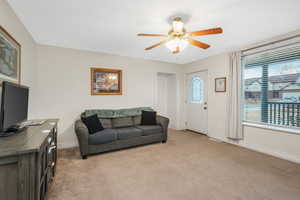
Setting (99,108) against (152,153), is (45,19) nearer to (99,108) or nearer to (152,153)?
(99,108)

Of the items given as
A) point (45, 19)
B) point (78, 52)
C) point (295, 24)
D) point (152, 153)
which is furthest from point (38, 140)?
point (295, 24)

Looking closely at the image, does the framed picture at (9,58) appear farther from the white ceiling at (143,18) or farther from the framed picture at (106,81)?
the framed picture at (106,81)

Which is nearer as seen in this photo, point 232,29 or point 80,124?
point 232,29

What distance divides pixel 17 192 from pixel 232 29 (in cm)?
347

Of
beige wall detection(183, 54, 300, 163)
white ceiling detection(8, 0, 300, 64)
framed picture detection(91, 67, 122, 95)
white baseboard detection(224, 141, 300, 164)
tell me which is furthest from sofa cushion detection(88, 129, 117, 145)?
white baseboard detection(224, 141, 300, 164)

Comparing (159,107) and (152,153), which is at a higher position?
(159,107)

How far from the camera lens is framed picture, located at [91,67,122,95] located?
3.72 m

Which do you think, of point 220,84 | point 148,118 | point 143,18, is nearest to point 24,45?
point 143,18

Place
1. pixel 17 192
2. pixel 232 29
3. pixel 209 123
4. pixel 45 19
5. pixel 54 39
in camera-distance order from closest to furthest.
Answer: pixel 17 192 < pixel 45 19 < pixel 232 29 < pixel 54 39 < pixel 209 123

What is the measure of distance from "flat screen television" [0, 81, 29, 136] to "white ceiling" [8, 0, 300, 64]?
1.19 metres

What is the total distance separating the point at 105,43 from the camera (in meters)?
3.17

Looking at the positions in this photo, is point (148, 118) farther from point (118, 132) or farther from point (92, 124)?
point (92, 124)

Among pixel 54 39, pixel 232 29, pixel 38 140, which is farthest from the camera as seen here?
pixel 54 39

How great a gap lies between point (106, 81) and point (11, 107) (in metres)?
2.51
